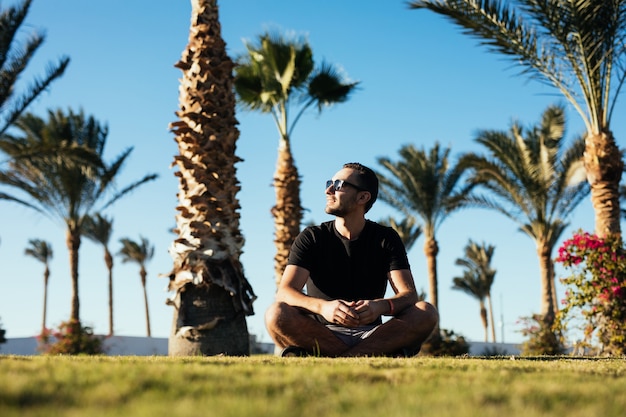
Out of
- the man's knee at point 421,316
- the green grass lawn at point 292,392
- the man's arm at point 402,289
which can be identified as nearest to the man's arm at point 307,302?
the man's arm at point 402,289

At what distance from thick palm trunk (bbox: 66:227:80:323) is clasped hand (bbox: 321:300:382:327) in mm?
19225

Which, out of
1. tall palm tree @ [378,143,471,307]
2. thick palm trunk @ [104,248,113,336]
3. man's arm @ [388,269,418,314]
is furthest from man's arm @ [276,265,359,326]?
thick palm trunk @ [104,248,113,336]

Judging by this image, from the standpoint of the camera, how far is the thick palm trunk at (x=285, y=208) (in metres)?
17.8

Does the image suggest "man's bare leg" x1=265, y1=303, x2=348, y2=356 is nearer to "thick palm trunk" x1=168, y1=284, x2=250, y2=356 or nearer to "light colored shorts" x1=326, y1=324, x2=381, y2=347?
"light colored shorts" x1=326, y1=324, x2=381, y2=347

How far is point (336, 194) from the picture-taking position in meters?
5.75

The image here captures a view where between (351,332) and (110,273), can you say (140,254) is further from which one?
(351,332)

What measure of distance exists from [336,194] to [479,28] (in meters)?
9.26

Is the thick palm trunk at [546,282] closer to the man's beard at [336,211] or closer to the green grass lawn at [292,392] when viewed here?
the man's beard at [336,211]

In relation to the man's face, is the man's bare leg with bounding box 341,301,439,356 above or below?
below

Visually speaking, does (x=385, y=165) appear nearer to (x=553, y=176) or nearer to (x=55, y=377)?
(x=553, y=176)

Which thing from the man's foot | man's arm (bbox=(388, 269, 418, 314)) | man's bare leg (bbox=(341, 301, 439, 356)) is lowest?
the man's foot

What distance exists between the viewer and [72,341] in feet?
74.8

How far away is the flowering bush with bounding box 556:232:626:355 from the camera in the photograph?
1306 cm

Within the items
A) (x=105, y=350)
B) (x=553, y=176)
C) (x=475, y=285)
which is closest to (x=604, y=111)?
(x=553, y=176)
